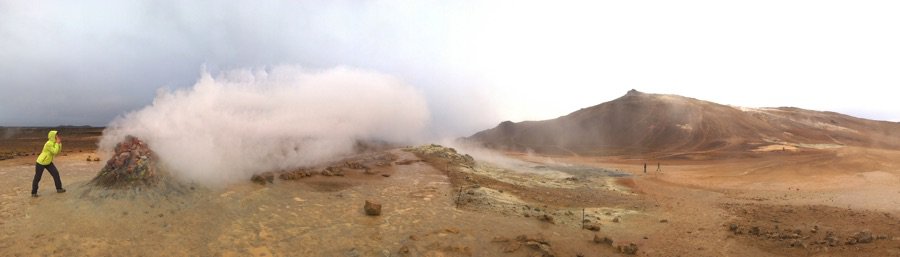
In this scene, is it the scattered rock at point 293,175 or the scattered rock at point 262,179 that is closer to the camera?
the scattered rock at point 262,179

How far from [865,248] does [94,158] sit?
20999 mm

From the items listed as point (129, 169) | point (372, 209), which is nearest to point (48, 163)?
point (129, 169)

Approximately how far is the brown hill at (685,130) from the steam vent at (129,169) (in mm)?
39815

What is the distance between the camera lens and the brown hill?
43875 mm

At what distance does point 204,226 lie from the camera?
7.59m

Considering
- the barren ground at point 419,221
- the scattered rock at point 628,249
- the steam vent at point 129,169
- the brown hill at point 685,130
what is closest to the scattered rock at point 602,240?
the barren ground at point 419,221

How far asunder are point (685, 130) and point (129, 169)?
52.5 meters

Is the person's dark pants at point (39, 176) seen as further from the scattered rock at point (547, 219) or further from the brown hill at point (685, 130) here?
the brown hill at point (685, 130)

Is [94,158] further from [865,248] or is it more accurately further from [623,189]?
[865,248]

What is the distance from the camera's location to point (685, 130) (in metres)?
49.7

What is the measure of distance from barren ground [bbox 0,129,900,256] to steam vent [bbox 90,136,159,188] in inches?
16.4

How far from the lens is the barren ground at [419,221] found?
6.97 metres

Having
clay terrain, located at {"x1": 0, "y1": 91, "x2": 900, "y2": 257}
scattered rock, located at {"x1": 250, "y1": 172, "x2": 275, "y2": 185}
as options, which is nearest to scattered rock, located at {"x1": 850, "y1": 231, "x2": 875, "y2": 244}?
clay terrain, located at {"x1": 0, "y1": 91, "x2": 900, "y2": 257}

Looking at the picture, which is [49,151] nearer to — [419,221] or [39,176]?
[39,176]
